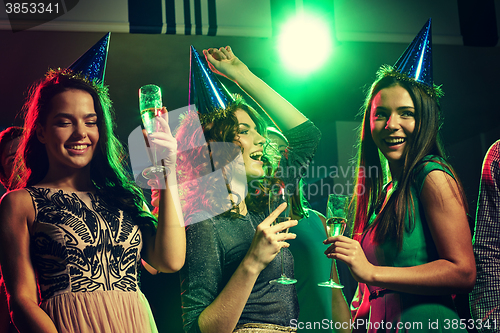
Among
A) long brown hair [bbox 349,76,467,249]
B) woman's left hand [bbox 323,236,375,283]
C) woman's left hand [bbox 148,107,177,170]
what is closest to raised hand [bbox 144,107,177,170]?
woman's left hand [bbox 148,107,177,170]

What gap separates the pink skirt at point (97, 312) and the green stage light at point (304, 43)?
1.53 m

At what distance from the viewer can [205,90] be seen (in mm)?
2080

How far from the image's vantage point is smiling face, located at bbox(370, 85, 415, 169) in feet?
6.35

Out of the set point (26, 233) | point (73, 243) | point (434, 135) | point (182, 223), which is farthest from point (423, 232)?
point (26, 233)

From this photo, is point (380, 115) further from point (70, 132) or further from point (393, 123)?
point (70, 132)

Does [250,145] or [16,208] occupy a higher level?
[250,145]

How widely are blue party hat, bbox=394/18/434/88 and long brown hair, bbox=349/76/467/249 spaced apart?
10 cm

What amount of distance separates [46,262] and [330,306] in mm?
1229

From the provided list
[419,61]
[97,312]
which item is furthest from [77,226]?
[419,61]

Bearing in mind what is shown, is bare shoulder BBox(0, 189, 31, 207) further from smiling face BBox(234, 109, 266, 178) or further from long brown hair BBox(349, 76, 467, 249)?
long brown hair BBox(349, 76, 467, 249)

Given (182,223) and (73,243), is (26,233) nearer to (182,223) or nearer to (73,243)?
(73,243)

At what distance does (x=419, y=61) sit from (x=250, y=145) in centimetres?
103

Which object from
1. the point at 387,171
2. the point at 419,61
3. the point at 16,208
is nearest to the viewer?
the point at 16,208

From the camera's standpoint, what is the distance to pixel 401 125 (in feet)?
6.36
